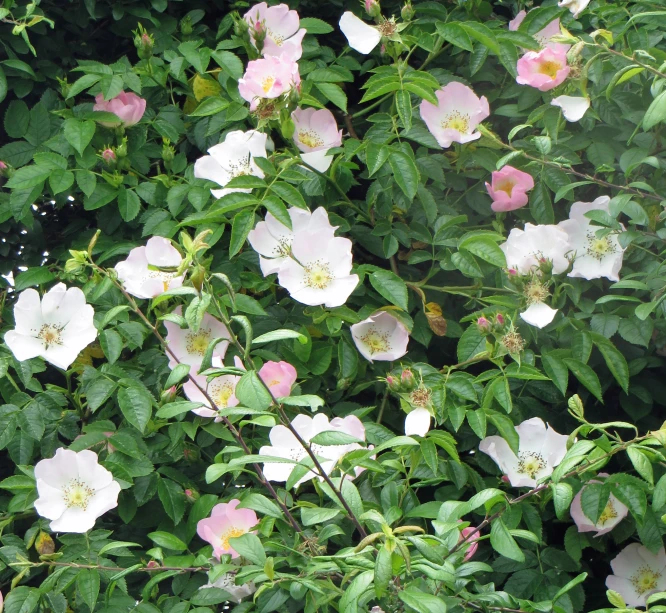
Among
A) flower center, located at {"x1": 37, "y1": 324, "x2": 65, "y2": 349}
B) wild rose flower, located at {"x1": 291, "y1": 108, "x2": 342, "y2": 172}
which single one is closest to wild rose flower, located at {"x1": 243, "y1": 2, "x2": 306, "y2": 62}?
wild rose flower, located at {"x1": 291, "y1": 108, "x2": 342, "y2": 172}

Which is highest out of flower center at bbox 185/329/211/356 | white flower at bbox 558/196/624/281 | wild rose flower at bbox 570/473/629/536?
white flower at bbox 558/196/624/281

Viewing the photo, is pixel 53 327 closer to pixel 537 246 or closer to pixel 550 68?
pixel 537 246

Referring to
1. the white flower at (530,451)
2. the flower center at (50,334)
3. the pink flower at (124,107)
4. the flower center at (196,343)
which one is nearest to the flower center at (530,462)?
the white flower at (530,451)

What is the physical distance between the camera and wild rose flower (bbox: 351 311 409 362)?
1.56 metres

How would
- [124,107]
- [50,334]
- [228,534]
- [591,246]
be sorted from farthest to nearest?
[124,107] → [591,246] → [50,334] → [228,534]

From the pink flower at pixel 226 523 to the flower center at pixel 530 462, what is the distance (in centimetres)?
44

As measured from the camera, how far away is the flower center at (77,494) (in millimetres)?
1377

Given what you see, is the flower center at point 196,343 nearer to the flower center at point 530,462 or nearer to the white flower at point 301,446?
the white flower at point 301,446

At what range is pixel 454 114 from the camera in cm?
167

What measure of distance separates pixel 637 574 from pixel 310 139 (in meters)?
0.93

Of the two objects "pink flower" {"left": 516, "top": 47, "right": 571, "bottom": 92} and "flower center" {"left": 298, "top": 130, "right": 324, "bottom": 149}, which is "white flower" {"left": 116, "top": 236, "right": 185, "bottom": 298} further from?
"pink flower" {"left": 516, "top": 47, "right": 571, "bottom": 92}

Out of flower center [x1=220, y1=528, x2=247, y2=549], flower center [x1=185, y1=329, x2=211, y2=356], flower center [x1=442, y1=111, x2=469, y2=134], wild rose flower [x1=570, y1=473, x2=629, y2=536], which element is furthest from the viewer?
flower center [x1=442, y1=111, x2=469, y2=134]

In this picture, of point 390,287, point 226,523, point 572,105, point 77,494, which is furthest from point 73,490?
point 572,105

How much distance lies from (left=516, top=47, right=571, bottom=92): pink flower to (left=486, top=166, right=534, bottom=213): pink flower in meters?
0.16
